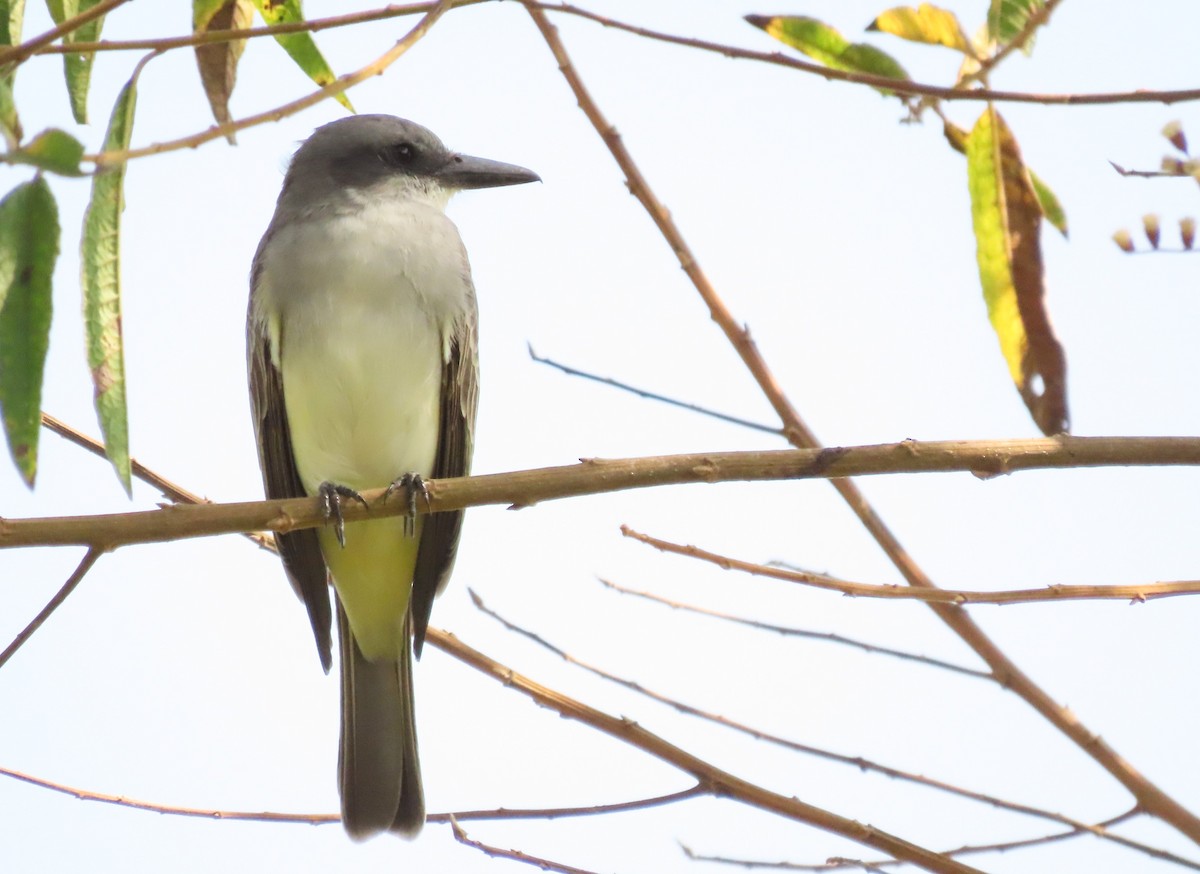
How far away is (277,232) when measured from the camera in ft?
14.9

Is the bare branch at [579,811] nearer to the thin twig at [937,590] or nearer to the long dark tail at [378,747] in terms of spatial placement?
the thin twig at [937,590]

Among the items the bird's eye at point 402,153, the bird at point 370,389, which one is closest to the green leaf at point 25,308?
the bird at point 370,389

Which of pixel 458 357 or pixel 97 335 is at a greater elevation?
pixel 458 357

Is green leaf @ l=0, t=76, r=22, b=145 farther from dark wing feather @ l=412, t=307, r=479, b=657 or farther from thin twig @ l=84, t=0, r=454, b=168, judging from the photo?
dark wing feather @ l=412, t=307, r=479, b=657

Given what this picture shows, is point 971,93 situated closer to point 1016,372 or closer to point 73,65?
point 1016,372

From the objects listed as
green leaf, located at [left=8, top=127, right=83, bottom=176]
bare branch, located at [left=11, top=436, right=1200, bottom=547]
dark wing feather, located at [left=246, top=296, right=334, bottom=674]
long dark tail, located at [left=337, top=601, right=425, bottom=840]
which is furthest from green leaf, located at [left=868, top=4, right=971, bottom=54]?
long dark tail, located at [left=337, top=601, right=425, bottom=840]

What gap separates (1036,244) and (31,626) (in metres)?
1.84

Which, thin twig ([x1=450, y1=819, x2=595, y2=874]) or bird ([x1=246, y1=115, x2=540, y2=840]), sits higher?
bird ([x1=246, y1=115, x2=540, y2=840])

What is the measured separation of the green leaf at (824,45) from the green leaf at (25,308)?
123cm

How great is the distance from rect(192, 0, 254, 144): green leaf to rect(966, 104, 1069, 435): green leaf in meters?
1.36

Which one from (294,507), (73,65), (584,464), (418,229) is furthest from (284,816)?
(418,229)

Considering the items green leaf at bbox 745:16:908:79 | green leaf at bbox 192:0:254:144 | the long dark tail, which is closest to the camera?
green leaf at bbox 745:16:908:79

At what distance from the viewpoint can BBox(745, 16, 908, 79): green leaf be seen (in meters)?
2.48

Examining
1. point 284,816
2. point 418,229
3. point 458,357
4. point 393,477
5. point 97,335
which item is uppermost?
point 418,229
